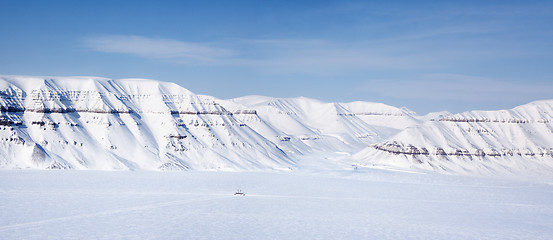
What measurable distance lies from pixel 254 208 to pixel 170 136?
57306mm

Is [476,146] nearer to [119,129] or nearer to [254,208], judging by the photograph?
[119,129]

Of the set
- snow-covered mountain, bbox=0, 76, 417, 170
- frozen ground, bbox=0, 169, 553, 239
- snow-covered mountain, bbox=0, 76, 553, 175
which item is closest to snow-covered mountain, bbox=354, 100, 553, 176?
snow-covered mountain, bbox=0, 76, 553, 175

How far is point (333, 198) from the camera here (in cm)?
7325

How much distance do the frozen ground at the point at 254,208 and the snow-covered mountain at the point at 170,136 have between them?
1183cm

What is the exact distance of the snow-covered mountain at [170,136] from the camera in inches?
3976

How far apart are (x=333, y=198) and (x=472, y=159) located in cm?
7770

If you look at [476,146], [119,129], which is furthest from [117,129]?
[476,146]

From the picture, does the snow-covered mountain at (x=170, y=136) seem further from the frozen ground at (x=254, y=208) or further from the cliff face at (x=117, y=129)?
the frozen ground at (x=254, y=208)

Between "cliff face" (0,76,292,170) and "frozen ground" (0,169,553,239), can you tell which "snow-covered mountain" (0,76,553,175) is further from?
"frozen ground" (0,169,553,239)

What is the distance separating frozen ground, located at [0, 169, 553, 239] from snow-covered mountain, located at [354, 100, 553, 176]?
121 ft

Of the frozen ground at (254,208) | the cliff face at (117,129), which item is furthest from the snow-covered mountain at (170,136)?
the frozen ground at (254,208)

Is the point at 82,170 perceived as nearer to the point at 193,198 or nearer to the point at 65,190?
the point at 65,190

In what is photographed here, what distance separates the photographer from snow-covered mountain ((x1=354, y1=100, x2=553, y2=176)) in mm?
135000

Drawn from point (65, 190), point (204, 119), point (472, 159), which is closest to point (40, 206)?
point (65, 190)
